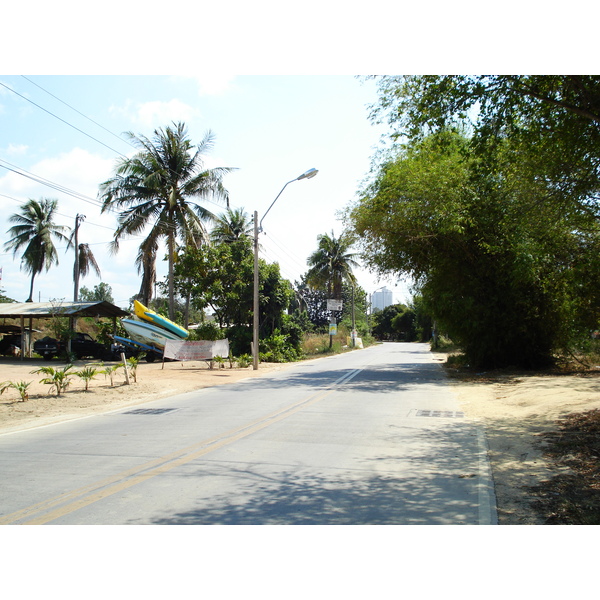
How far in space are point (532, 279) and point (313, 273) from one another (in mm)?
38736

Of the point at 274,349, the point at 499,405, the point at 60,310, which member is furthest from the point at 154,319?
the point at 499,405

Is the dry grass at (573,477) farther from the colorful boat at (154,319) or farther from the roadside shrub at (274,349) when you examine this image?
the colorful boat at (154,319)

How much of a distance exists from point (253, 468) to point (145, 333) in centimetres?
2384

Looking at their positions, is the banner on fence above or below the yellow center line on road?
above

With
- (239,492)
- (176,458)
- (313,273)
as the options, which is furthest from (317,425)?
(313,273)

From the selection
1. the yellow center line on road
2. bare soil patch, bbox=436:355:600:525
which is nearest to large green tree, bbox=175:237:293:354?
bare soil patch, bbox=436:355:600:525

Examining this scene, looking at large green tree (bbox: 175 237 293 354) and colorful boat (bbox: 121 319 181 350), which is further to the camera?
large green tree (bbox: 175 237 293 354)

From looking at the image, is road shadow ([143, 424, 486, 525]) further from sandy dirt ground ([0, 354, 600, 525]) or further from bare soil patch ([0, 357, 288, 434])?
bare soil patch ([0, 357, 288, 434])

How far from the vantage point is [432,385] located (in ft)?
58.3

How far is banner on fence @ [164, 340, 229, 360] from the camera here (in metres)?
23.8

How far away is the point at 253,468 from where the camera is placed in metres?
6.68

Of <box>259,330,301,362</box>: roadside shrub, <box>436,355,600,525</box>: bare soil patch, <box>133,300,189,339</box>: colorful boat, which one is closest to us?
<box>436,355,600,525</box>: bare soil patch

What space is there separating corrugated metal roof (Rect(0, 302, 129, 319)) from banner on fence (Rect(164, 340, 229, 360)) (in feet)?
20.1

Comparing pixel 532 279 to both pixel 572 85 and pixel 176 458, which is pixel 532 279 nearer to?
pixel 572 85
